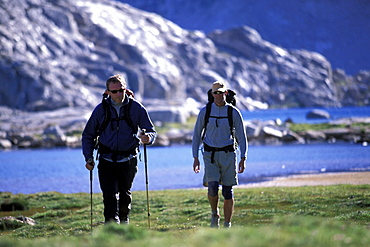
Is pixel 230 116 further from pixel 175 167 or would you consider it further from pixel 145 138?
pixel 175 167

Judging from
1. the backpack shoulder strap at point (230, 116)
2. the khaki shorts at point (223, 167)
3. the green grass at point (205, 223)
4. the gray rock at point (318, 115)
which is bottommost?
the green grass at point (205, 223)

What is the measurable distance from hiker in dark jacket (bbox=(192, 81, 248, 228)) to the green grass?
1.08 metres

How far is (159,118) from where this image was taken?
125 m

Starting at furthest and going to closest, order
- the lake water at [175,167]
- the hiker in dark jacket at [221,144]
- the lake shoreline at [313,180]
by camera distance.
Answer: the lake water at [175,167]
the lake shoreline at [313,180]
the hiker in dark jacket at [221,144]

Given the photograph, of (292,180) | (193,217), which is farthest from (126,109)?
(292,180)

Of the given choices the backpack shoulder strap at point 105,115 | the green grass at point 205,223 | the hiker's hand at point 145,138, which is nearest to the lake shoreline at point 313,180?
the green grass at point 205,223

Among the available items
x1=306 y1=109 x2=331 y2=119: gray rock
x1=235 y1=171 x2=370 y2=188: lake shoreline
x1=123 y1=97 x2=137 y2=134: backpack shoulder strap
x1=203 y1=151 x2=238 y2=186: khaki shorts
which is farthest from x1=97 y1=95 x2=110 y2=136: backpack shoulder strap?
x1=306 y1=109 x2=331 y2=119: gray rock

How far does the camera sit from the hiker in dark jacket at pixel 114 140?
Answer: 482 inches

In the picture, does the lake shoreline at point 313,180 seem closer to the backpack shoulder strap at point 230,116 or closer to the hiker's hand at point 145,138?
the backpack shoulder strap at point 230,116

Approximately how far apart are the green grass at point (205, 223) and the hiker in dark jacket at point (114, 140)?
3.97 feet

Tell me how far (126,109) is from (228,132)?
2.36m

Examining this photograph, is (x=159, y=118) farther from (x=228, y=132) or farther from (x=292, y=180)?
(x=228, y=132)


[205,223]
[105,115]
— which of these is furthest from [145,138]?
[205,223]

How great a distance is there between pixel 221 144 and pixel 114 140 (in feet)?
7.93
